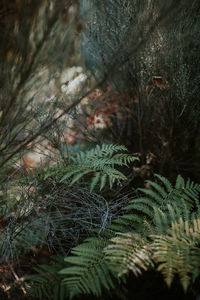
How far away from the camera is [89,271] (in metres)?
1.48

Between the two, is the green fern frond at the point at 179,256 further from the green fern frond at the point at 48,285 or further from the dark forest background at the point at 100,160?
the green fern frond at the point at 48,285

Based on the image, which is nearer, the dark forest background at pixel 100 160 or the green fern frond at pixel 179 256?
the green fern frond at pixel 179 256

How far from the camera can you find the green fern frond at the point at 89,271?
139 centimetres

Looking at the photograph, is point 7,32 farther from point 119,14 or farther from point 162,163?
point 162,163

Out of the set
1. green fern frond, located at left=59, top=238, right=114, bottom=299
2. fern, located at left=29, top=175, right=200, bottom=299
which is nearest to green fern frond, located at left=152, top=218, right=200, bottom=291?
fern, located at left=29, top=175, right=200, bottom=299

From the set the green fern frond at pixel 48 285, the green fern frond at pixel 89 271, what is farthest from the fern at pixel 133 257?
the green fern frond at pixel 48 285

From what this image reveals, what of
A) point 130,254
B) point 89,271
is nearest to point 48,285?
point 89,271

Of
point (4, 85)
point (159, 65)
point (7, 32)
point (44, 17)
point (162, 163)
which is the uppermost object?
point (159, 65)

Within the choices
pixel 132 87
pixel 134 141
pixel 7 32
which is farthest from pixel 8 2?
pixel 134 141

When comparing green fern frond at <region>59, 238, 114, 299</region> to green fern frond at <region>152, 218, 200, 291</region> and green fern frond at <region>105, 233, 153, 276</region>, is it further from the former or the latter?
green fern frond at <region>152, 218, 200, 291</region>

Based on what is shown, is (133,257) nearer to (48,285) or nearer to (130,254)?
(130,254)

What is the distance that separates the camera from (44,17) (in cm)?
127

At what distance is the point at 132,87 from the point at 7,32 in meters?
2.26

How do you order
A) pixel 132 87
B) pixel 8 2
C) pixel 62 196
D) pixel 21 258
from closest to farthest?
1. pixel 62 196
2. pixel 21 258
3. pixel 8 2
4. pixel 132 87
